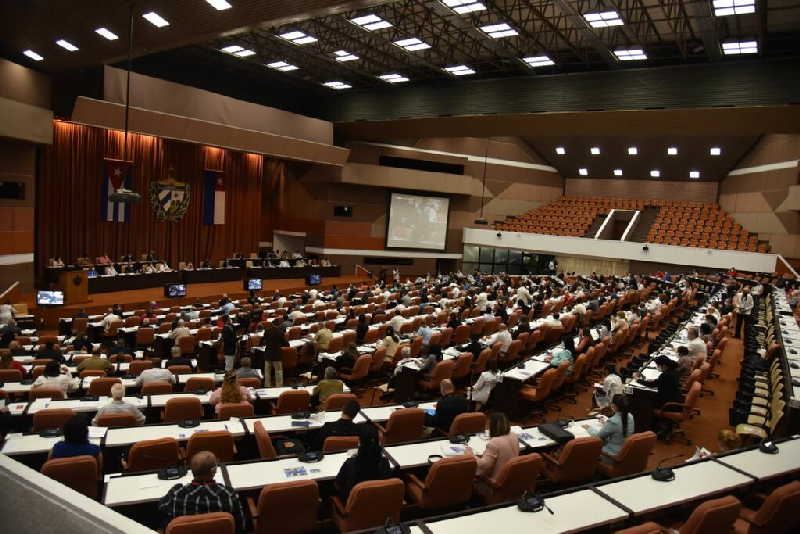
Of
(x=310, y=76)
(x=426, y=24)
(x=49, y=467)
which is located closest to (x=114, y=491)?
(x=49, y=467)

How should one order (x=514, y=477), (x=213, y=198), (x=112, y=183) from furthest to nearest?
(x=213, y=198)
(x=112, y=183)
(x=514, y=477)

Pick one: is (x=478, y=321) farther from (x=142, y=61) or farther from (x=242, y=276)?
(x=142, y=61)

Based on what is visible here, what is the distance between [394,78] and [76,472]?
19.5 m

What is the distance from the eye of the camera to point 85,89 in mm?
17234

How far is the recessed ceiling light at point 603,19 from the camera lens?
13385 mm

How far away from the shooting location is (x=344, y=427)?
556 cm

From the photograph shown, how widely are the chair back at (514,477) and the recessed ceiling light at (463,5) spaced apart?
12000 millimetres

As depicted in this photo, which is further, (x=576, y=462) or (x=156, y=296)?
(x=156, y=296)

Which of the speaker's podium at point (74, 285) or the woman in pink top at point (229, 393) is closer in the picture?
the woman in pink top at point (229, 393)

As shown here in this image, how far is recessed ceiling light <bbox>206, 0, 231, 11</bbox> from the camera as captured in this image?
373 inches

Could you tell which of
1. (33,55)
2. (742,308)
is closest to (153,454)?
(33,55)

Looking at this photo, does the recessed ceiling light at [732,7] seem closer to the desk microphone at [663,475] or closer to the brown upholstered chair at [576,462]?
the brown upholstered chair at [576,462]

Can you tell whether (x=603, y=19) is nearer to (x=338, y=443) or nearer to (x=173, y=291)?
(x=338, y=443)

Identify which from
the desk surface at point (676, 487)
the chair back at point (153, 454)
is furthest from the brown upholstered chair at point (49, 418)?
the desk surface at point (676, 487)
